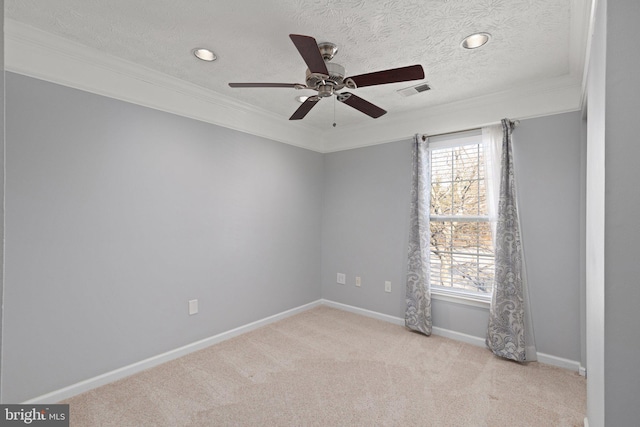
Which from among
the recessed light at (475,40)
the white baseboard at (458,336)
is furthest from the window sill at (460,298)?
the recessed light at (475,40)

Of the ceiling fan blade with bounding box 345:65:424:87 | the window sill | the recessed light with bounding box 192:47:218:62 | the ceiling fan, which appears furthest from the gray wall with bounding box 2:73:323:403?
the window sill

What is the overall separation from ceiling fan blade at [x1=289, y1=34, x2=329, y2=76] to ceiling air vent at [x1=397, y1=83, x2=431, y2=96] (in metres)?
1.33

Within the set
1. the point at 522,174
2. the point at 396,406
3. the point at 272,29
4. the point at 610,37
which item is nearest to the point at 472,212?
the point at 522,174

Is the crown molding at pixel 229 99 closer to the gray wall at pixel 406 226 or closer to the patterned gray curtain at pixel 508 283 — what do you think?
the gray wall at pixel 406 226

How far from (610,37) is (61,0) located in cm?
271

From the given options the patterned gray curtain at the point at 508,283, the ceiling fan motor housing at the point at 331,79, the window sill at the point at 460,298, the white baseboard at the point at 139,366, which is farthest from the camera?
the window sill at the point at 460,298

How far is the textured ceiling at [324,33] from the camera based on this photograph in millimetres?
1847

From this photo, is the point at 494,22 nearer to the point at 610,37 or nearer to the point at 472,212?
the point at 610,37

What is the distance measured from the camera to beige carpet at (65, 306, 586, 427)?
2064 millimetres

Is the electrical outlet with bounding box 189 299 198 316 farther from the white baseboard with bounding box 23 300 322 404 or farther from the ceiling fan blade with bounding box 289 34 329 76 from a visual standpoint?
the ceiling fan blade with bounding box 289 34 329 76

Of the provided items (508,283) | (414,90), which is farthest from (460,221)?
(414,90)

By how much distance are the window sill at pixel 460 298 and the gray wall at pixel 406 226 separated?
5cm

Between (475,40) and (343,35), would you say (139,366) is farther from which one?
(475,40)

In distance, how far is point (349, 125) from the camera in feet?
13.5
